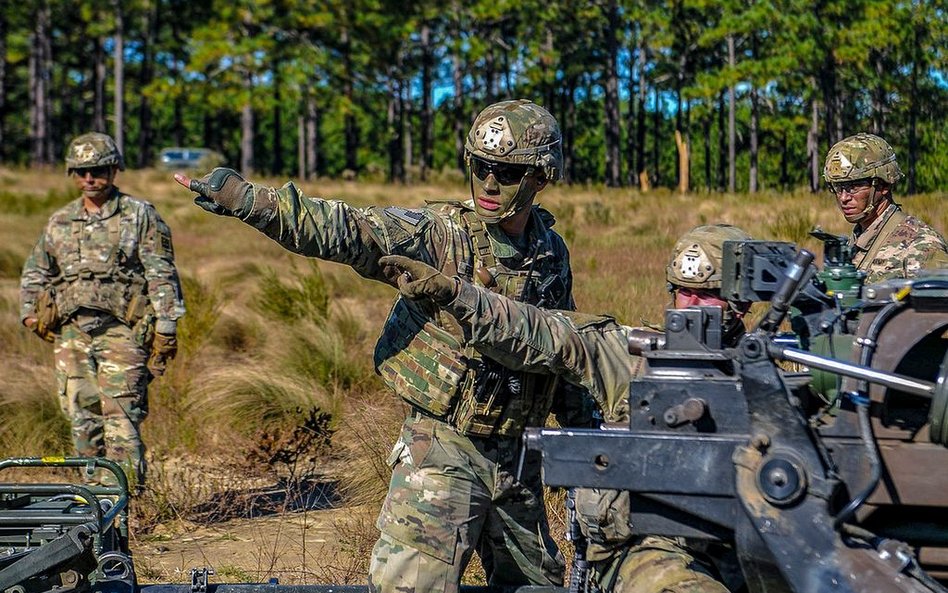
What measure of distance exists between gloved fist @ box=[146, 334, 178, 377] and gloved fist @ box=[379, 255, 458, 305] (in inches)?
141

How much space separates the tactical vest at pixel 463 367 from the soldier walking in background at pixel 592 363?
30 centimetres

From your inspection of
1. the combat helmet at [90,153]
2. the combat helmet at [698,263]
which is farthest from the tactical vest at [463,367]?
the combat helmet at [90,153]

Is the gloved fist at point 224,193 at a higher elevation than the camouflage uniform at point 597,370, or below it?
higher

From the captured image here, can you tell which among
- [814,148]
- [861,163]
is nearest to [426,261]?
[861,163]

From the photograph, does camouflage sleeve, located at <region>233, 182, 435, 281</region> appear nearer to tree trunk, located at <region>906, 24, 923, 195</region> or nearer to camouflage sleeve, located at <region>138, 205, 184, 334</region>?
camouflage sleeve, located at <region>138, 205, 184, 334</region>

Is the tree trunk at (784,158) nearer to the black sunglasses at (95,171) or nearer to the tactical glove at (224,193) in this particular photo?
the black sunglasses at (95,171)

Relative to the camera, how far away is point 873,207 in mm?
6094

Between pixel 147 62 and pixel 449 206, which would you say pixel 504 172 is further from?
pixel 147 62

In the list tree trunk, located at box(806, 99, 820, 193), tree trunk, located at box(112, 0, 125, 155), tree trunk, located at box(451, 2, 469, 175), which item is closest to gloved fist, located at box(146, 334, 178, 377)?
tree trunk, located at box(806, 99, 820, 193)

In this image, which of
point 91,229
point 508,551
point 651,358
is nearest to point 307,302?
point 91,229

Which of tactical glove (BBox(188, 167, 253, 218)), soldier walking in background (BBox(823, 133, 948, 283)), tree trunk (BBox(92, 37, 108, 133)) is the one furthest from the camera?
tree trunk (BBox(92, 37, 108, 133))

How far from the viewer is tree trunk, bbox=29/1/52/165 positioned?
36875 mm

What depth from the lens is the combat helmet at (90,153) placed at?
6461 mm

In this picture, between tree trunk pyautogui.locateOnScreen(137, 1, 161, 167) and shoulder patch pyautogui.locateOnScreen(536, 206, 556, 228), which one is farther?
tree trunk pyautogui.locateOnScreen(137, 1, 161, 167)
